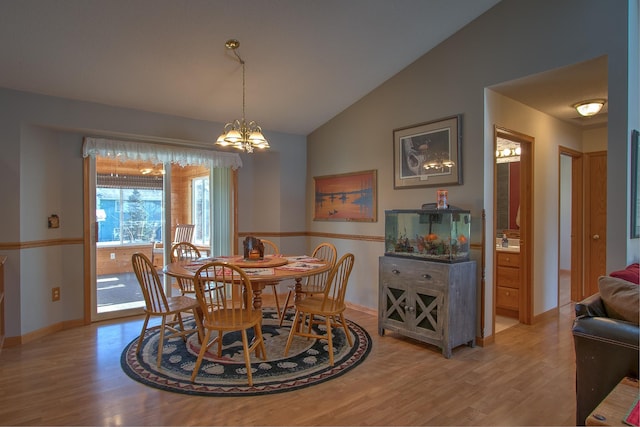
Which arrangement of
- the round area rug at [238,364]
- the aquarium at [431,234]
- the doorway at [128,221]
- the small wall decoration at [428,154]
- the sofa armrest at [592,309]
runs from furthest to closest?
the doorway at [128,221] < the small wall decoration at [428,154] < the aquarium at [431,234] < the round area rug at [238,364] < the sofa armrest at [592,309]

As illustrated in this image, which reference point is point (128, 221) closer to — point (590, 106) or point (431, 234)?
point (431, 234)

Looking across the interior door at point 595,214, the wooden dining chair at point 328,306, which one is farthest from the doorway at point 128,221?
the interior door at point 595,214

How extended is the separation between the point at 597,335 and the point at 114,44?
365 centimetres

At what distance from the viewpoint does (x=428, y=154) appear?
3.58m

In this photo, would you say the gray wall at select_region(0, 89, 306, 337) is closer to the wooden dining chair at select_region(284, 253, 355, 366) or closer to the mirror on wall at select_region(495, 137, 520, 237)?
the wooden dining chair at select_region(284, 253, 355, 366)

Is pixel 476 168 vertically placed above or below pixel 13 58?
below

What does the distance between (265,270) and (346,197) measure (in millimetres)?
1904

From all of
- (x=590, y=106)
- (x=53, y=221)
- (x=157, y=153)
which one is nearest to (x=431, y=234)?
(x=590, y=106)

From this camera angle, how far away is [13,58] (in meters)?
2.87

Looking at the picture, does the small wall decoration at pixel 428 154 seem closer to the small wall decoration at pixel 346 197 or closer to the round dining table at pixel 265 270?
the small wall decoration at pixel 346 197

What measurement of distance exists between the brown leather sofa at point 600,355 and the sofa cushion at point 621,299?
45 mm

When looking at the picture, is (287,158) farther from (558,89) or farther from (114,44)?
(558,89)

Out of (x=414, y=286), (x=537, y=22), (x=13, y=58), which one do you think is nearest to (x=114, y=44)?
(x=13, y=58)

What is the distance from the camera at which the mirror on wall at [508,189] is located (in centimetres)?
474
